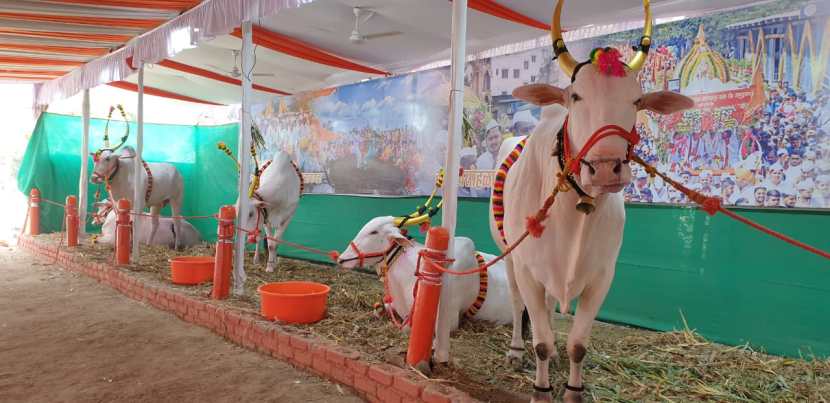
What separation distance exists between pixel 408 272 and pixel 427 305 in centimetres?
89

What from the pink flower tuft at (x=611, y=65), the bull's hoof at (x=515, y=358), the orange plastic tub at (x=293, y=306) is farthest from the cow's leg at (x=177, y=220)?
the pink flower tuft at (x=611, y=65)

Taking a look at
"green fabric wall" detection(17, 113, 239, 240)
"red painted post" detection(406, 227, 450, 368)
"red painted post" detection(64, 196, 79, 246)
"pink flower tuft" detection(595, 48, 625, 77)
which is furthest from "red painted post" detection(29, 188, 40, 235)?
"pink flower tuft" detection(595, 48, 625, 77)

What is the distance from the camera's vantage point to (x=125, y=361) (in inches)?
132

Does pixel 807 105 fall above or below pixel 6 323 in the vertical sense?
above

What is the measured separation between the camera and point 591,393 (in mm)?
2719

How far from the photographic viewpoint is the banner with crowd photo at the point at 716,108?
360 cm

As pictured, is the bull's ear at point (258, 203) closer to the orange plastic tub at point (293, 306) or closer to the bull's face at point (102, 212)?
the orange plastic tub at point (293, 306)

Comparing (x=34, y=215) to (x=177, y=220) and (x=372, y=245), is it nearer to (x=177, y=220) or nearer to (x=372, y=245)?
(x=177, y=220)

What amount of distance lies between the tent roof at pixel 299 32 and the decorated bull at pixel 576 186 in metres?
2.13

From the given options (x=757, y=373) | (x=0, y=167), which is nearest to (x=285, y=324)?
(x=757, y=373)

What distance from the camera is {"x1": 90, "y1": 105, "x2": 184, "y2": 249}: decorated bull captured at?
7.24 meters

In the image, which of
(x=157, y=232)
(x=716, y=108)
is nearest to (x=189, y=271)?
(x=157, y=232)

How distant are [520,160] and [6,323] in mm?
4415

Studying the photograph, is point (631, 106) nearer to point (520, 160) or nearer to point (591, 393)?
point (520, 160)
